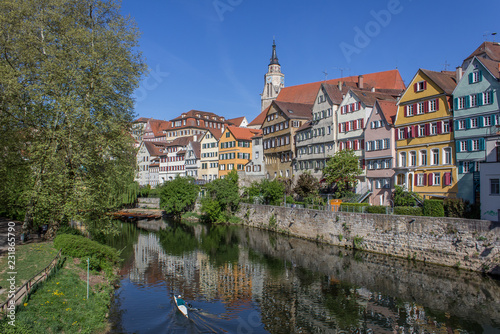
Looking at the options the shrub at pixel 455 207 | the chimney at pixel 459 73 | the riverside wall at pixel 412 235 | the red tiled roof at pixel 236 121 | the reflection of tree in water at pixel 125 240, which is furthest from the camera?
the red tiled roof at pixel 236 121

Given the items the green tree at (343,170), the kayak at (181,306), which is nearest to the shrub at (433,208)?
the green tree at (343,170)

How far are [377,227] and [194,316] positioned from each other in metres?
17.7

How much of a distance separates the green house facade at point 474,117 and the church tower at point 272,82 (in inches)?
2907

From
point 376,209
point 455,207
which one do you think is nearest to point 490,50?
point 455,207

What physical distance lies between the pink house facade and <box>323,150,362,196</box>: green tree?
1.43 metres

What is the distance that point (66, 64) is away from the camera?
22328mm

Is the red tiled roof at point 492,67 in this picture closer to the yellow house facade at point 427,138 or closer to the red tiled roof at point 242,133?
the yellow house facade at point 427,138

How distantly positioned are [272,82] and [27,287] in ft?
311

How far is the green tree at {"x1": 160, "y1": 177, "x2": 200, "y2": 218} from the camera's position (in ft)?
194

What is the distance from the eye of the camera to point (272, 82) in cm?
10388

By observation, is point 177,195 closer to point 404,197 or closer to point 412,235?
point 404,197

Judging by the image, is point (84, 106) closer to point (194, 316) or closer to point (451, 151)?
point (194, 316)

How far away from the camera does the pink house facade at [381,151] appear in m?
37.6

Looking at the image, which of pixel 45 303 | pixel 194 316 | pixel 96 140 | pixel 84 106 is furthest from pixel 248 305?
pixel 84 106
